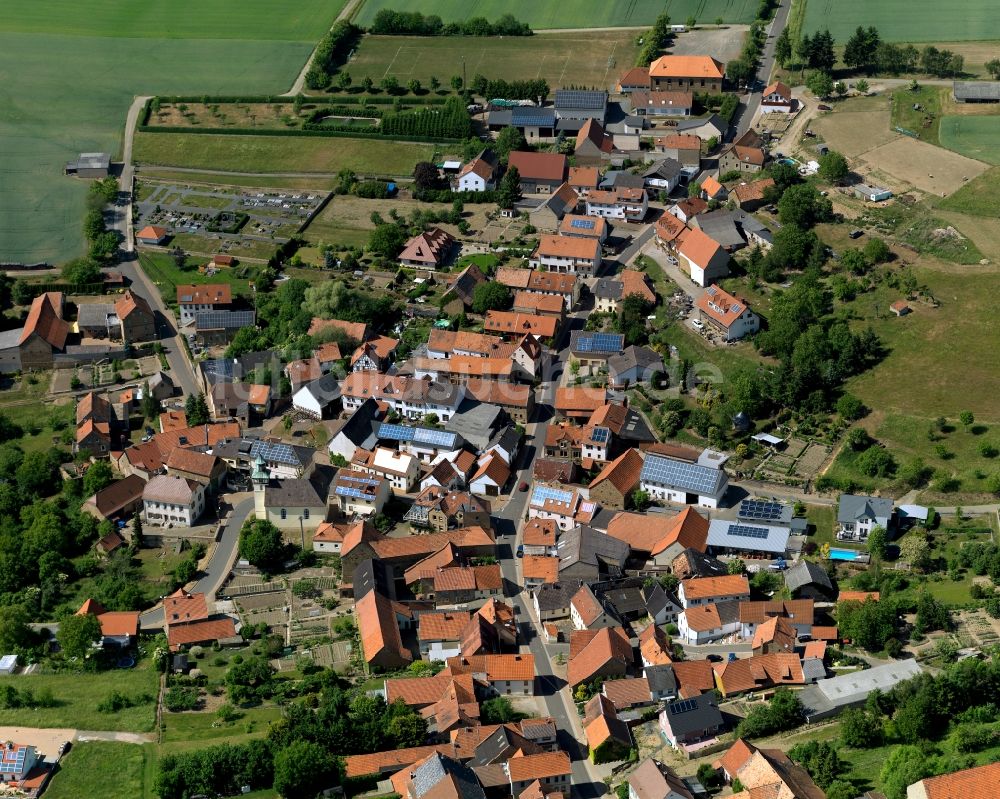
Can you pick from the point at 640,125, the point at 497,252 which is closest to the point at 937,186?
the point at 640,125

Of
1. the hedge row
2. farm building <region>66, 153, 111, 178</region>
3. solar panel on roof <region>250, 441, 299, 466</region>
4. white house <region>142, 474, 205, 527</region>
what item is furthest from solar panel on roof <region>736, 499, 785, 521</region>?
farm building <region>66, 153, 111, 178</region>

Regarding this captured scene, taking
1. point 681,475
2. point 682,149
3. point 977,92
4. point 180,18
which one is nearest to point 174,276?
point 682,149

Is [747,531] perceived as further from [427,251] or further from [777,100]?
[777,100]

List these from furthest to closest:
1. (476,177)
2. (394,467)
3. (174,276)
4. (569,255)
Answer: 1. (476,177)
2. (174,276)
3. (569,255)
4. (394,467)

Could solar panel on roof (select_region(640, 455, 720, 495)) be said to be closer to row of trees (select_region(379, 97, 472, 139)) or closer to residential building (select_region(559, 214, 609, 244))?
residential building (select_region(559, 214, 609, 244))

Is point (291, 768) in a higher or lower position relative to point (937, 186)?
lower

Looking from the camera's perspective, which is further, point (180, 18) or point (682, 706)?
point (180, 18)

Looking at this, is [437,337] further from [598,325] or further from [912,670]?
[912,670]
